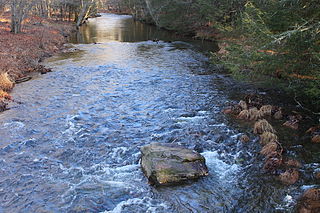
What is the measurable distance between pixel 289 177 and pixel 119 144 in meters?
6.04

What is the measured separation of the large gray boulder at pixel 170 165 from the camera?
29.4ft

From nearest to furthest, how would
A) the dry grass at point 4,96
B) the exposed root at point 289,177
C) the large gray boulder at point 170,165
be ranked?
the exposed root at point 289,177 → the large gray boulder at point 170,165 → the dry grass at point 4,96

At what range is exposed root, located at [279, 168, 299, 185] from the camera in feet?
28.8

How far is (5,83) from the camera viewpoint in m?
17.6

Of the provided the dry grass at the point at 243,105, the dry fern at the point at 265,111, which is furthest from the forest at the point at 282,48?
the dry grass at the point at 243,105

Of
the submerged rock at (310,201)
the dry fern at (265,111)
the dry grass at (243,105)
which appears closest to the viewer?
the submerged rock at (310,201)

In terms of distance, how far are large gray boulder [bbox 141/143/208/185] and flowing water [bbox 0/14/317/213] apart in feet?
0.96

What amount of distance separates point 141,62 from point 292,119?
49.3ft

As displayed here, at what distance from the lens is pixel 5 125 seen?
42.3 feet

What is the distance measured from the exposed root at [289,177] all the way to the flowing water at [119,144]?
0.23 metres

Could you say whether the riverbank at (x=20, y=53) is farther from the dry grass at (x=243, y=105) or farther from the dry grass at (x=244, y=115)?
the dry grass at (x=243, y=105)

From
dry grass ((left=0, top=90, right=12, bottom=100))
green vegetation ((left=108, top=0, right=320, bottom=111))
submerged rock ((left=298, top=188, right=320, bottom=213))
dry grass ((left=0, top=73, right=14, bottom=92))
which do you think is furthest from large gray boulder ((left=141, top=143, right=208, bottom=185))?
dry grass ((left=0, top=73, right=14, bottom=92))

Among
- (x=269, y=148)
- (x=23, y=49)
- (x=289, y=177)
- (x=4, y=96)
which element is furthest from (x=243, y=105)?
(x=23, y=49)

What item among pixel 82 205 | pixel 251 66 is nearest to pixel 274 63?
pixel 251 66
